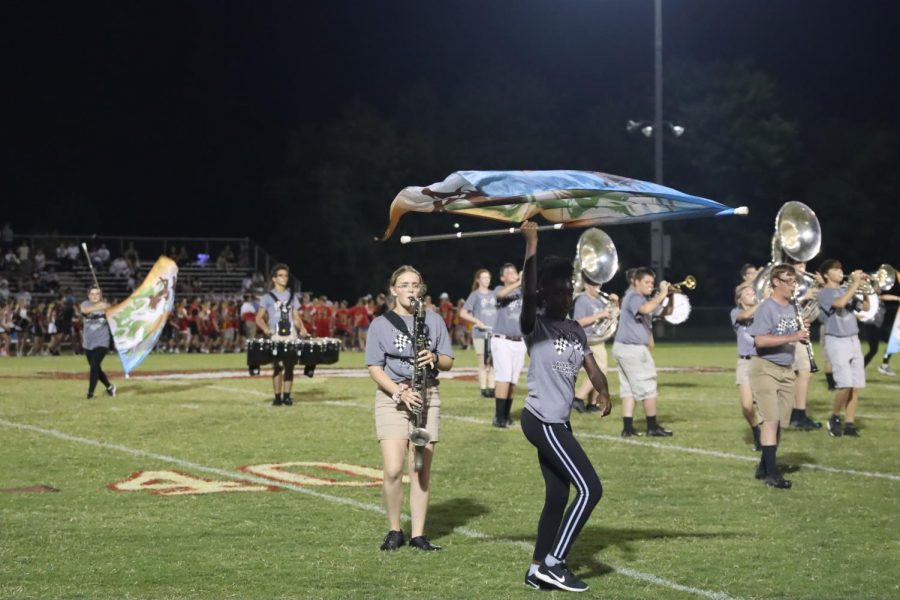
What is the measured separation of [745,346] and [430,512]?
5.60 m

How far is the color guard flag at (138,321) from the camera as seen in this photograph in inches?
795

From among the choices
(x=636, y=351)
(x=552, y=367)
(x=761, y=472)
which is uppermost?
(x=552, y=367)

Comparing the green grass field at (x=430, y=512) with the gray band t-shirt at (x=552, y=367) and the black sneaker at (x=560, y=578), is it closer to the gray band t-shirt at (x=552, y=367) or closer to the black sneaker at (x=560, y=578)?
the black sneaker at (x=560, y=578)

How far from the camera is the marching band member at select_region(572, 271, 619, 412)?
15.5 meters

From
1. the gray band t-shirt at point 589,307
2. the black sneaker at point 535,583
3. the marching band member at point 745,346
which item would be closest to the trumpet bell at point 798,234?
the marching band member at point 745,346

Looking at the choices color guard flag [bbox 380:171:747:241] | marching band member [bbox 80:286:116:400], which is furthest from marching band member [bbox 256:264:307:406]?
color guard flag [bbox 380:171:747:241]

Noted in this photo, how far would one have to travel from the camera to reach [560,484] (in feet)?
23.4

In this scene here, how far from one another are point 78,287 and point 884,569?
127 ft

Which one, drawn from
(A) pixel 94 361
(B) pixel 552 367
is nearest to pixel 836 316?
(B) pixel 552 367

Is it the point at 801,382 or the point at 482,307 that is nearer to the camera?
the point at 801,382

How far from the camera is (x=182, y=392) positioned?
67.0 ft

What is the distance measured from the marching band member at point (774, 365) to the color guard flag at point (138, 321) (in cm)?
1191

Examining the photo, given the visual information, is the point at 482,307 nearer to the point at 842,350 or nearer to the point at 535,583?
the point at 842,350

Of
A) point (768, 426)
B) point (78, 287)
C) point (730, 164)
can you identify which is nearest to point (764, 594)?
point (768, 426)
